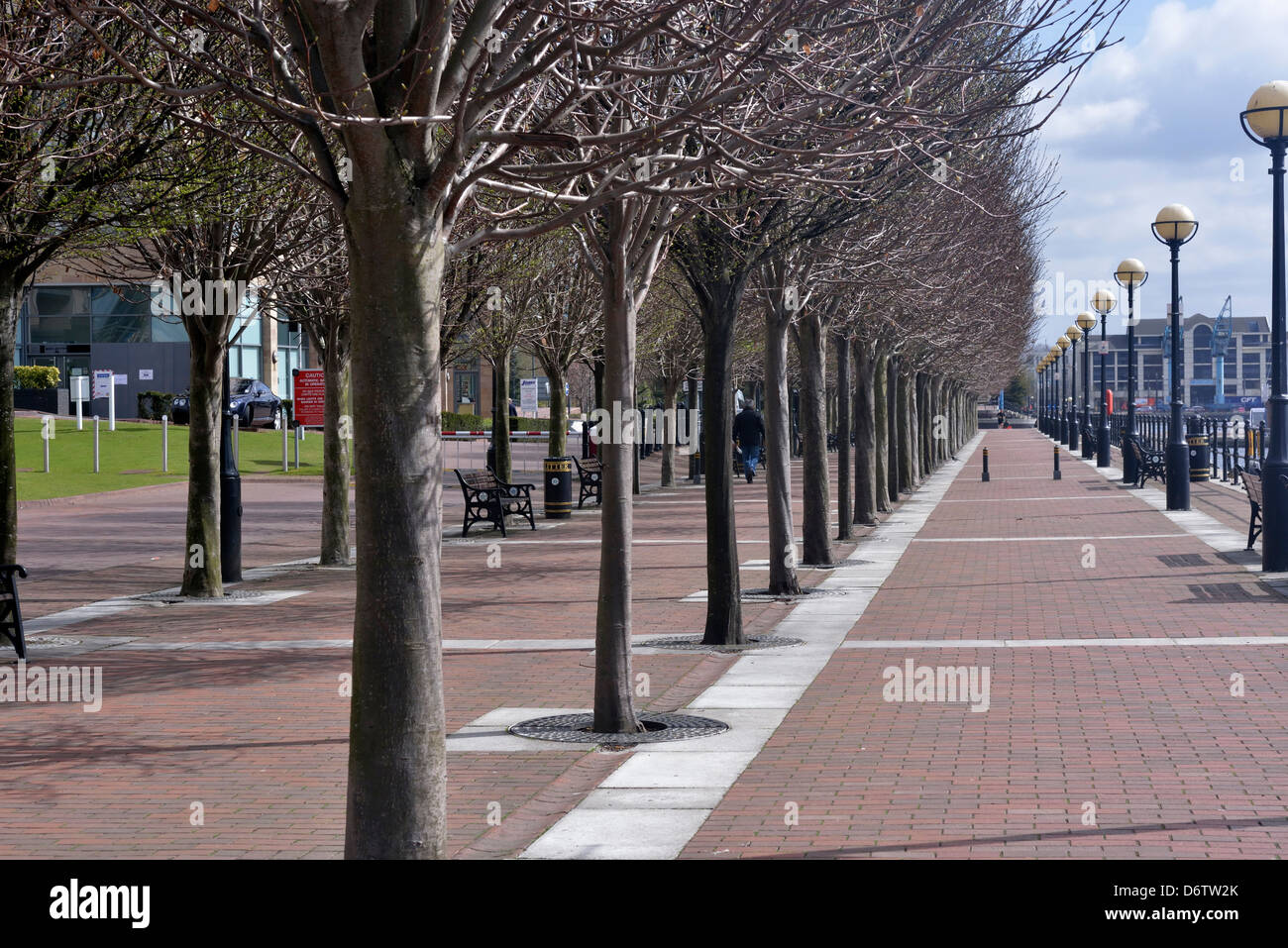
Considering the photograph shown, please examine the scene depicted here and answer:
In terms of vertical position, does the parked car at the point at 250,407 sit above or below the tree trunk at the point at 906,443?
above

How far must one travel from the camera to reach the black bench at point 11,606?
11.6 m

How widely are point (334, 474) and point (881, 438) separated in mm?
13164

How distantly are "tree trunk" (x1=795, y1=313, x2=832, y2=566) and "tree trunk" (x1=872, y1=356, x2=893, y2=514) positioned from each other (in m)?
7.81

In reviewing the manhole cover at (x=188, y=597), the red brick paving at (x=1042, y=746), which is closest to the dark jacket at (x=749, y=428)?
the red brick paving at (x=1042, y=746)

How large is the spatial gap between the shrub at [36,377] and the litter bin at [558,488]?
1508 inches

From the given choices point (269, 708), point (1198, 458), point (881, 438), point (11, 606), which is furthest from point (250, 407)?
point (269, 708)

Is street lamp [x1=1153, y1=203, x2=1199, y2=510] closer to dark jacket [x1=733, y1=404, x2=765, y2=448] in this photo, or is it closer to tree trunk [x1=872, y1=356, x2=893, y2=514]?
tree trunk [x1=872, y1=356, x2=893, y2=514]

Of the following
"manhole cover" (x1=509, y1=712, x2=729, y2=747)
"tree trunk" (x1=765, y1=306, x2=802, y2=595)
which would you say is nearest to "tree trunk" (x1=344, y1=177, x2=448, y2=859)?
"manhole cover" (x1=509, y1=712, x2=729, y2=747)

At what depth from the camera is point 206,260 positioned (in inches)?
612

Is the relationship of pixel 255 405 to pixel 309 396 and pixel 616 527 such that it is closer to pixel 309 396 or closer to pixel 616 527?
pixel 309 396

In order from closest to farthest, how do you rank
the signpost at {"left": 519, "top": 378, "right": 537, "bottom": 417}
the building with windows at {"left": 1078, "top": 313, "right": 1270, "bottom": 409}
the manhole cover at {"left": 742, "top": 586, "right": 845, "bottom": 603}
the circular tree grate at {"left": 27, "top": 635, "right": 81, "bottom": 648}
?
the circular tree grate at {"left": 27, "top": 635, "right": 81, "bottom": 648} → the manhole cover at {"left": 742, "top": 586, "right": 845, "bottom": 603} → the signpost at {"left": 519, "top": 378, "right": 537, "bottom": 417} → the building with windows at {"left": 1078, "top": 313, "right": 1270, "bottom": 409}

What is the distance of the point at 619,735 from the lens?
900 cm

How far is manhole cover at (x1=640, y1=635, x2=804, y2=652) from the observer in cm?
1237

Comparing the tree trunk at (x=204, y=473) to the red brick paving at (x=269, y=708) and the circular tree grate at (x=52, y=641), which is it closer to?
the red brick paving at (x=269, y=708)
